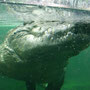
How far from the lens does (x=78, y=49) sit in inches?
233

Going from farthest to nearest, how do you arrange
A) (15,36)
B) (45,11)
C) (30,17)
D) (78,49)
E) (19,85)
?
(19,85), (30,17), (45,11), (15,36), (78,49)

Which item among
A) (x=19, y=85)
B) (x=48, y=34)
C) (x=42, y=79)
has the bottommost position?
(x=19, y=85)

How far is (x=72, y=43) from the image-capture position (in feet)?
18.2

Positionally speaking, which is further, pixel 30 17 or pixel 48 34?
pixel 30 17

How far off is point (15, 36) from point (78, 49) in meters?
2.43

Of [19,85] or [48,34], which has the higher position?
[48,34]

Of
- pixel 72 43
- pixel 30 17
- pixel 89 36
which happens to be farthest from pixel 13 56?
pixel 30 17

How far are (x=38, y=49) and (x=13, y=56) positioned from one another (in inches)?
48.1

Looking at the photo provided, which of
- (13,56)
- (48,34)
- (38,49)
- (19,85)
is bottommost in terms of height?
(19,85)

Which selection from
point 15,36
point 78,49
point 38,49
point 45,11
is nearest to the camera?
point 38,49

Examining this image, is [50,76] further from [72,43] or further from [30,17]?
[30,17]

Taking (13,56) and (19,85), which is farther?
(19,85)

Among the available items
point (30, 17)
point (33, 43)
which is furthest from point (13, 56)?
point (30, 17)

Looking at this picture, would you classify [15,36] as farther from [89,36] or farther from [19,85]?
[19,85]
